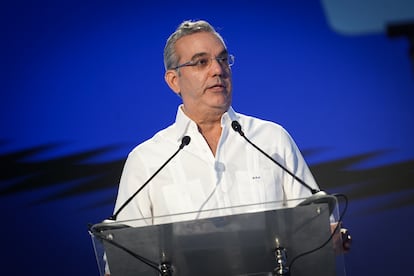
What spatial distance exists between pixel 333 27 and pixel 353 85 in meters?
0.30

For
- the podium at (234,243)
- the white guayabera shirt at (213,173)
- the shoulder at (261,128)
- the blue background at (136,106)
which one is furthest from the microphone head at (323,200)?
the blue background at (136,106)

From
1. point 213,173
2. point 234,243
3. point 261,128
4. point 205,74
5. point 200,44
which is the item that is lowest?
point 234,243

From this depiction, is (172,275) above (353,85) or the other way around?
the other way around

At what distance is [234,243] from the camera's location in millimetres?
1353

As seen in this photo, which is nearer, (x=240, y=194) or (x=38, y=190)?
(x=240, y=194)

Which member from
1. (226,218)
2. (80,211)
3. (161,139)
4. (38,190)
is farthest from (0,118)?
(226,218)

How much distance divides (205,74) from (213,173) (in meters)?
0.35

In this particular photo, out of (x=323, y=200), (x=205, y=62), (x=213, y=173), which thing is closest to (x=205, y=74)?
(x=205, y=62)

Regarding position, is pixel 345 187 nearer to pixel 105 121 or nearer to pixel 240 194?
pixel 240 194

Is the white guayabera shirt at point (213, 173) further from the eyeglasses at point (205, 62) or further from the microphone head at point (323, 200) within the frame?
the microphone head at point (323, 200)

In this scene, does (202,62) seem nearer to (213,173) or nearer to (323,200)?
(213,173)

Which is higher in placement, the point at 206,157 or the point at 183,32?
the point at 183,32

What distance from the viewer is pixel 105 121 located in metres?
2.77

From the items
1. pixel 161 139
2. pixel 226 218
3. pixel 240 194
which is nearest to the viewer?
pixel 226 218
